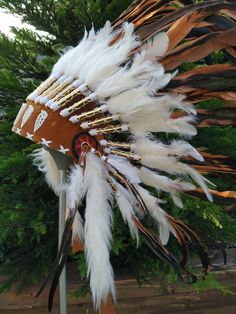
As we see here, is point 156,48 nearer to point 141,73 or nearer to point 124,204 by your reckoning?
point 141,73

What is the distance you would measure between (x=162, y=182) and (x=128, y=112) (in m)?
0.30

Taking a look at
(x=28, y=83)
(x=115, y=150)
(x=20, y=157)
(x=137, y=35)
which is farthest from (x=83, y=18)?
(x=115, y=150)

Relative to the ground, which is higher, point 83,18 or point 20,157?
point 83,18

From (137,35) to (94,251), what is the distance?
759 mm

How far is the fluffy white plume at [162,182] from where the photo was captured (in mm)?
1608

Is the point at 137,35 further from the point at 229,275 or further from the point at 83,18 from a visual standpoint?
the point at 229,275

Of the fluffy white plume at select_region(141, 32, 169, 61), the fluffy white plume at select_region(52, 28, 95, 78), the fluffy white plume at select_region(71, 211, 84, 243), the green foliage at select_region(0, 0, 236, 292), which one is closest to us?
the fluffy white plume at select_region(141, 32, 169, 61)

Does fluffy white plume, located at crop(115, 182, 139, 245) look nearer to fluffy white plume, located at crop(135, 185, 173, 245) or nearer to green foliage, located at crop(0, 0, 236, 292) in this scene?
fluffy white plume, located at crop(135, 185, 173, 245)

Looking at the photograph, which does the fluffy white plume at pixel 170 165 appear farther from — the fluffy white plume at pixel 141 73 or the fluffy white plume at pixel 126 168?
the fluffy white plume at pixel 141 73

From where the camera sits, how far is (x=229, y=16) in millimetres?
1470

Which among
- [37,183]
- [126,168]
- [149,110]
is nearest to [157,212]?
[126,168]

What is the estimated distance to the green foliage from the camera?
2.22m

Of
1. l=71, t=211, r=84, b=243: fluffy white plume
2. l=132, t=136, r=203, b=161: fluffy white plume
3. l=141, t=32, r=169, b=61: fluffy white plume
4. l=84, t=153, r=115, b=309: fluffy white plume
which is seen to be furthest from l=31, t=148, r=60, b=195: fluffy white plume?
l=141, t=32, r=169, b=61: fluffy white plume

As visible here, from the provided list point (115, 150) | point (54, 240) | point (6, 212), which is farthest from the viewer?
point (54, 240)
